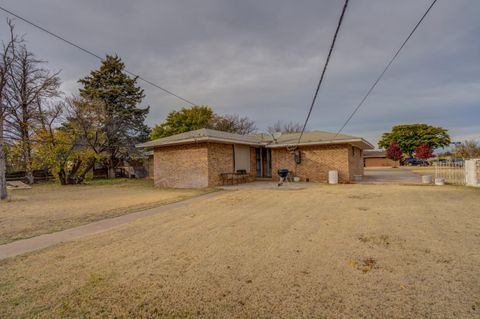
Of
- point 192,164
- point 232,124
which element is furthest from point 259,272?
point 232,124

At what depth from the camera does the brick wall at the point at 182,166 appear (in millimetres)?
13508

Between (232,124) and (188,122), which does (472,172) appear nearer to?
(188,122)

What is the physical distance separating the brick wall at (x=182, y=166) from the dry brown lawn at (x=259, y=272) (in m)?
8.15

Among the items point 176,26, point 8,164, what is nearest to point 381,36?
point 176,26

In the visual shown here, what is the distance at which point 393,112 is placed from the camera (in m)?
17.5

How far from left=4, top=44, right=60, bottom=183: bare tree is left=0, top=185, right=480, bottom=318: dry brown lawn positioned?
17.6 meters

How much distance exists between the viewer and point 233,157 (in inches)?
591

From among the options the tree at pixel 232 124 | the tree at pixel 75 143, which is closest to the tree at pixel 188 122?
the tree at pixel 232 124

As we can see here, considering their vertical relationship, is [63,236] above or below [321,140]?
below

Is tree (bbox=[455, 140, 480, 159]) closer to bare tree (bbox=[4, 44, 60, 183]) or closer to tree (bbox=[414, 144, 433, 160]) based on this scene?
tree (bbox=[414, 144, 433, 160])

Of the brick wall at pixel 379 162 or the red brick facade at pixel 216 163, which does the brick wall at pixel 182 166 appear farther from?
the brick wall at pixel 379 162

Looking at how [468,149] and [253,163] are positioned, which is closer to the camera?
[253,163]

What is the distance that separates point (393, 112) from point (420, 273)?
694 inches

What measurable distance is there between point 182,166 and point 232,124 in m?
21.2
